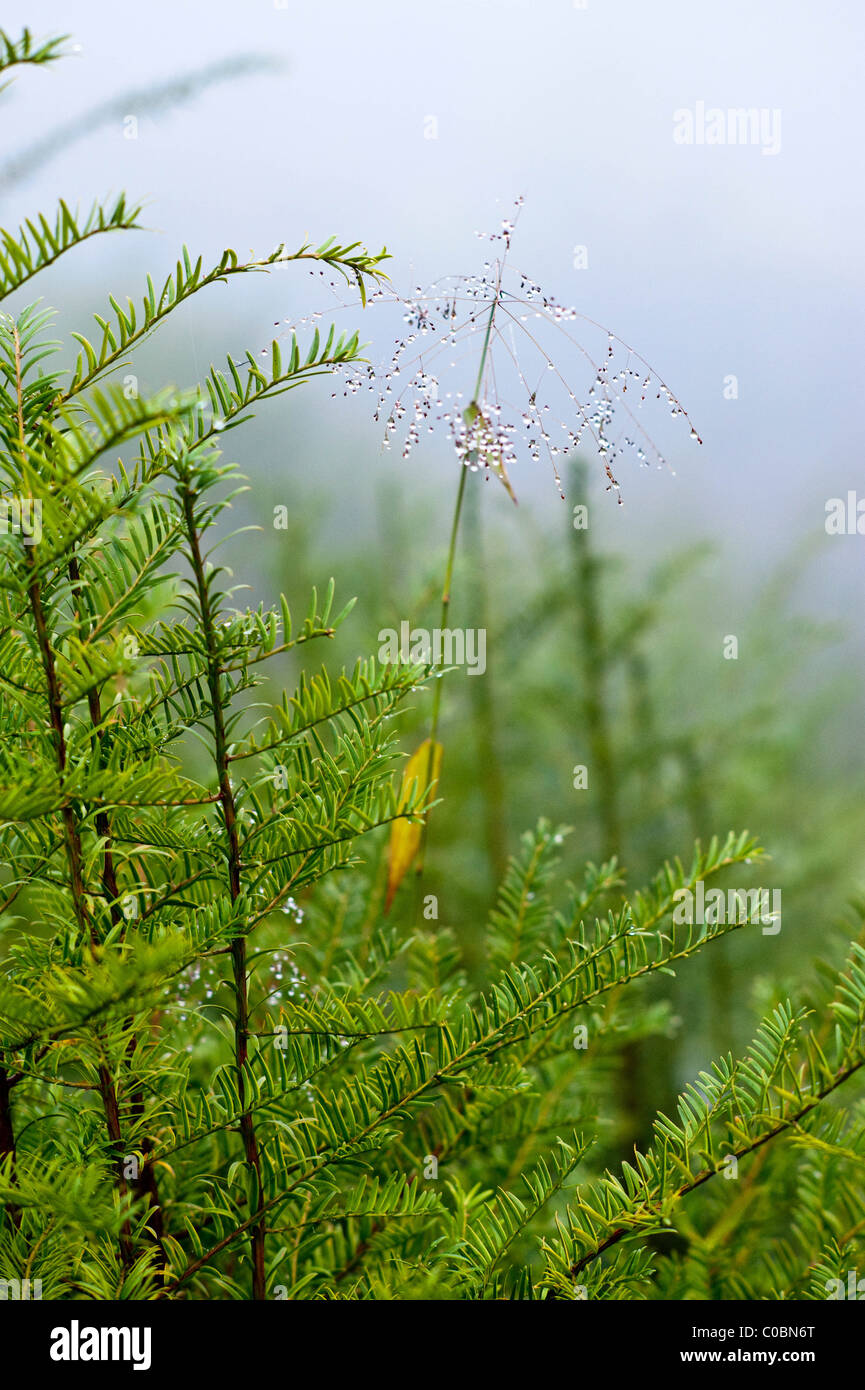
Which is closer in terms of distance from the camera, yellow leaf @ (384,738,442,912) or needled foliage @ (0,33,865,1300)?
needled foliage @ (0,33,865,1300)

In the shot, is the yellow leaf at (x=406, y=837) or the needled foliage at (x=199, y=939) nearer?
the needled foliage at (x=199, y=939)

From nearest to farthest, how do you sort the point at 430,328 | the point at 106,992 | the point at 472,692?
the point at 106,992 → the point at 430,328 → the point at 472,692

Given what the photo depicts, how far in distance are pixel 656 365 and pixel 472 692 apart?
402mm

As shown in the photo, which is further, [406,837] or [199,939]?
[406,837]

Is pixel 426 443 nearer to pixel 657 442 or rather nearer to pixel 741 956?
pixel 657 442

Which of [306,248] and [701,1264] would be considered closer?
[306,248]

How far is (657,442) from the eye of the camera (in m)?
0.41

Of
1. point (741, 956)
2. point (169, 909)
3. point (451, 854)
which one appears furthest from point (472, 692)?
point (169, 909)

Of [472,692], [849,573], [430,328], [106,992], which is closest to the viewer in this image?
[106,992]

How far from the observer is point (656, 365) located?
414 millimetres
